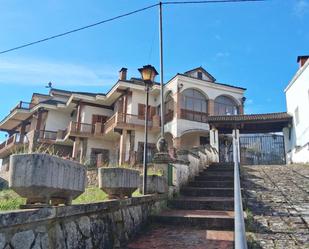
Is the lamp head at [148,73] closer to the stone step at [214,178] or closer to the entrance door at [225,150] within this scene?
the stone step at [214,178]

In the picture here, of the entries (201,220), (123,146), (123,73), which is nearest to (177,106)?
(123,146)

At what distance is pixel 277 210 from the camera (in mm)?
5562

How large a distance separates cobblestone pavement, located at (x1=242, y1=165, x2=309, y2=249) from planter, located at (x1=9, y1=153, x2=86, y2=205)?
112 inches

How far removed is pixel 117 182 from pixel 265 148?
15579mm

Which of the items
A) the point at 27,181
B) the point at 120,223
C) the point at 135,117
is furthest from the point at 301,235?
the point at 135,117

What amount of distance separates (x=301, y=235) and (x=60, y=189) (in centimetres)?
366

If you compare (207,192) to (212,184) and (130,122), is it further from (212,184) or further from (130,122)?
(130,122)

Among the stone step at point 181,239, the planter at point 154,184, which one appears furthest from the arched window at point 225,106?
the stone step at point 181,239

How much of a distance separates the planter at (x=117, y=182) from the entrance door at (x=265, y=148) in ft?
47.0

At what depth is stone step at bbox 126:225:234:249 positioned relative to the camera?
4.08 meters

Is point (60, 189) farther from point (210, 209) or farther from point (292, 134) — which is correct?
point (292, 134)

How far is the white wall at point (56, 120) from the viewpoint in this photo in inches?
1075

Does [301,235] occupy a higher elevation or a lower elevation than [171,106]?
lower

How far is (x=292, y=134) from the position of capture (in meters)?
16.5
